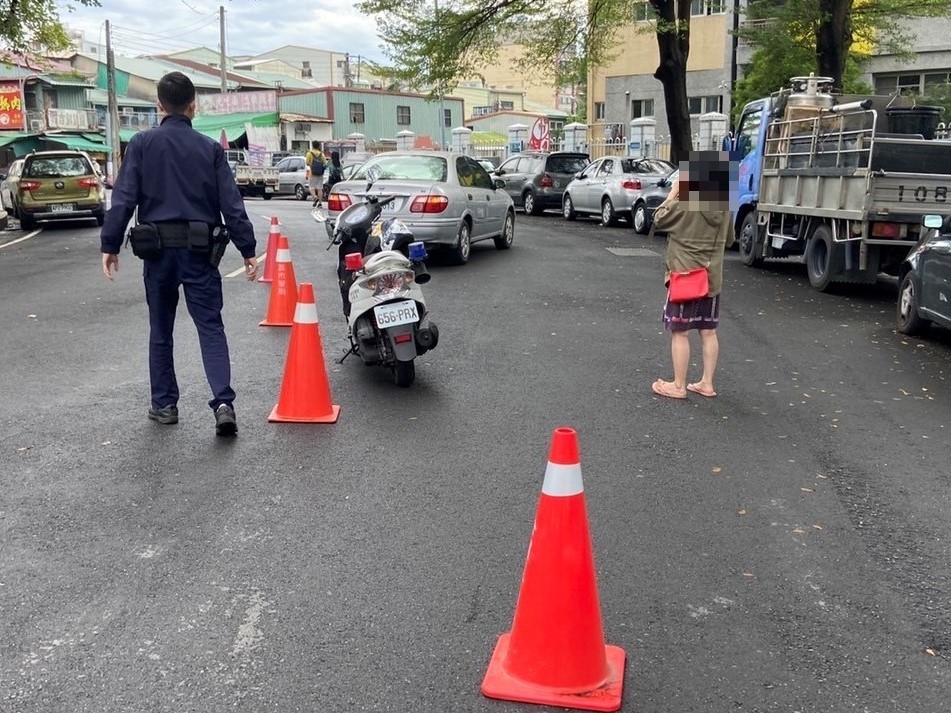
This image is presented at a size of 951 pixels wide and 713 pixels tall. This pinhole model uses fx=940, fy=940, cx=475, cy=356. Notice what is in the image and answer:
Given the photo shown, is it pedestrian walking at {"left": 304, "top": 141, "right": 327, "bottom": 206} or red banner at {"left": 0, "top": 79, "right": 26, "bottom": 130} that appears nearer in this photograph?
pedestrian walking at {"left": 304, "top": 141, "right": 327, "bottom": 206}

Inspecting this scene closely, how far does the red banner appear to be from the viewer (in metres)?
44.0

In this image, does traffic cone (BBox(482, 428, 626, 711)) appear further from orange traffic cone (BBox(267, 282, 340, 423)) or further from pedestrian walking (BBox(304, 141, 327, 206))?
pedestrian walking (BBox(304, 141, 327, 206))

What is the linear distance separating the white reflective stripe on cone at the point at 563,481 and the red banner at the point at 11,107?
157 ft

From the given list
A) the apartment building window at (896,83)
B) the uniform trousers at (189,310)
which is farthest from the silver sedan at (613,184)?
the uniform trousers at (189,310)

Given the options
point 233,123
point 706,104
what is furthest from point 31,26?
point 233,123

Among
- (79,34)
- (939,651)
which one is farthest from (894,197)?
(79,34)

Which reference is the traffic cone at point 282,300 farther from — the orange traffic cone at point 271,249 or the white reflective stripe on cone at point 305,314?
the white reflective stripe on cone at point 305,314

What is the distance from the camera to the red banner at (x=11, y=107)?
144ft

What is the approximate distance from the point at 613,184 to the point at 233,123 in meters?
35.4

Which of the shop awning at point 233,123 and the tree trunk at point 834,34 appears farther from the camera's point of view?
the shop awning at point 233,123

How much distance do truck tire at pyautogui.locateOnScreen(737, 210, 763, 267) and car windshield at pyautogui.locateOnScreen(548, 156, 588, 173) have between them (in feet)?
37.3

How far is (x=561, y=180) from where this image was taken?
84.1ft

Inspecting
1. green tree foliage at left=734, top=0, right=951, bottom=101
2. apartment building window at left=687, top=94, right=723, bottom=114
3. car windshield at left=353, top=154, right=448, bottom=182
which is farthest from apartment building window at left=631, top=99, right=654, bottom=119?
car windshield at left=353, top=154, right=448, bottom=182

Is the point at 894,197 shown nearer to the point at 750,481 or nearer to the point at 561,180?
the point at 750,481
